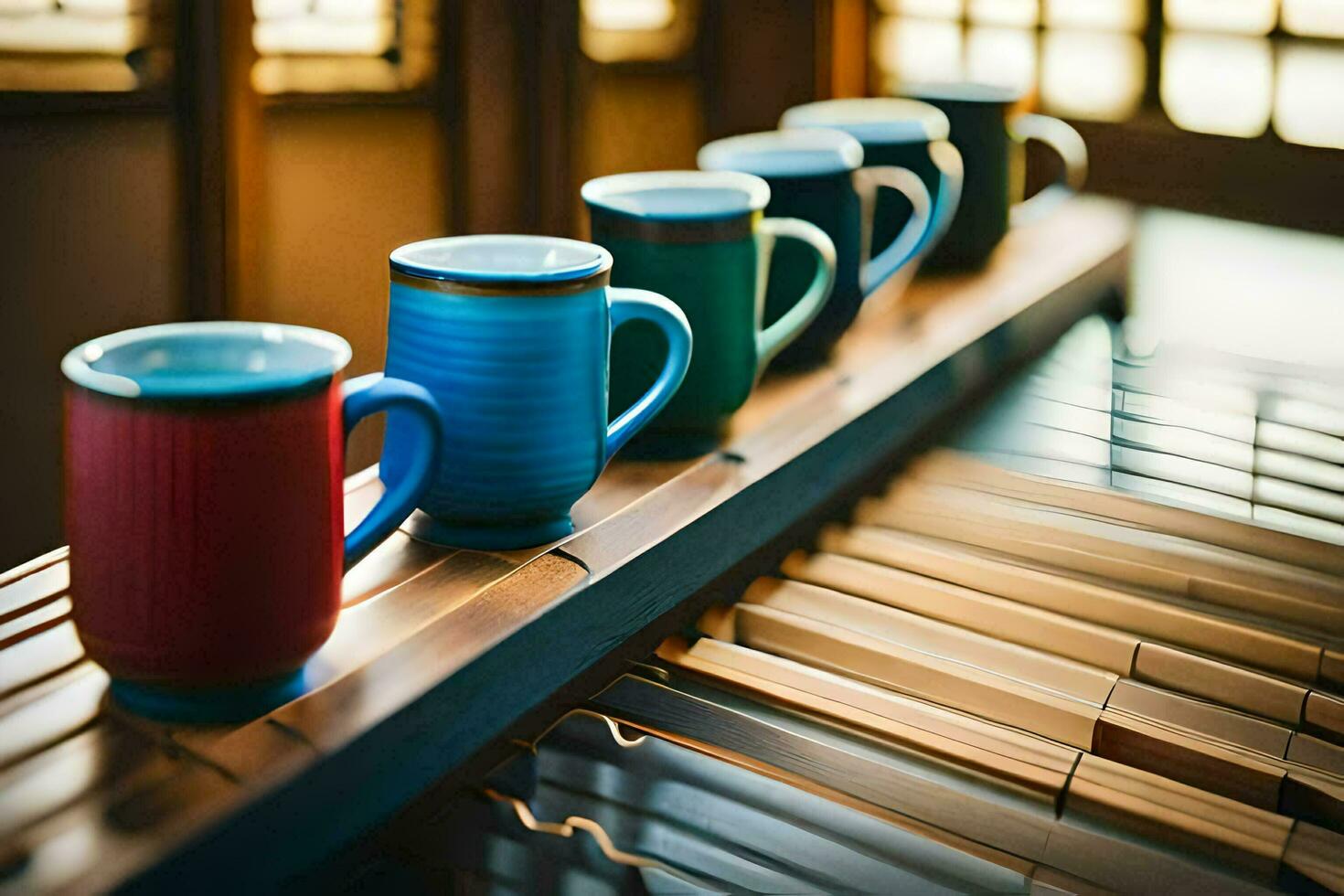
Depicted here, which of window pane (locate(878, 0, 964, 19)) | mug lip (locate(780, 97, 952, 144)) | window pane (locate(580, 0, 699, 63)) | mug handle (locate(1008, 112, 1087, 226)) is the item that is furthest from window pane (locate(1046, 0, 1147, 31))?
mug lip (locate(780, 97, 952, 144))

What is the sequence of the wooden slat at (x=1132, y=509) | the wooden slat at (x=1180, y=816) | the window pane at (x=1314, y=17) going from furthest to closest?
the window pane at (x=1314, y=17) → the wooden slat at (x=1132, y=509) → the wooden slat at (x=1180, y=816)

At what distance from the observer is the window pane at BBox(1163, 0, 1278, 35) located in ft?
7.26

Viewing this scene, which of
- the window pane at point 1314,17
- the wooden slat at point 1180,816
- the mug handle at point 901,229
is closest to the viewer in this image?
the wooden slat at point 1180,816

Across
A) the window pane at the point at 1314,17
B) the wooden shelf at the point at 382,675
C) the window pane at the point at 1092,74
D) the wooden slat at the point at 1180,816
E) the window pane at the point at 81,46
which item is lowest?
the wooden slat at the point at 1180,816

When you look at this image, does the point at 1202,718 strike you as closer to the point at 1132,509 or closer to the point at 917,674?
the point at 917,674

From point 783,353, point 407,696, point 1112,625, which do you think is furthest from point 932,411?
point 407,696

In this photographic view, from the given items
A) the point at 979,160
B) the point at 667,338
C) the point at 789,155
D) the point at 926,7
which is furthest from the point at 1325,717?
the point at 926,7

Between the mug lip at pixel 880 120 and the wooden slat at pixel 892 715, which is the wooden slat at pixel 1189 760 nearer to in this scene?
the wooden slat at pixel 892 715

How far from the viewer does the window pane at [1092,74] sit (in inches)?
91.3

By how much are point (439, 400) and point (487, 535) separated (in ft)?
0.25

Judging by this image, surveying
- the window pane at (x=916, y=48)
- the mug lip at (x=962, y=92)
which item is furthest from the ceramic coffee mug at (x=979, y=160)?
the window pane at (x=916, y=48)

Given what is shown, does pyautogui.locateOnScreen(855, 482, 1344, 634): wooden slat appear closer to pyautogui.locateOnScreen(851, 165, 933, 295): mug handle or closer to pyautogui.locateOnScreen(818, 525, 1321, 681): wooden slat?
pyautogui.locateOnScreen(818, 525, 1321, 681): wooden slat

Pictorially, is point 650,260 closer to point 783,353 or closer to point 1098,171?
point 783,353

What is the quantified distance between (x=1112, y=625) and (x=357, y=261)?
44.1 inches
